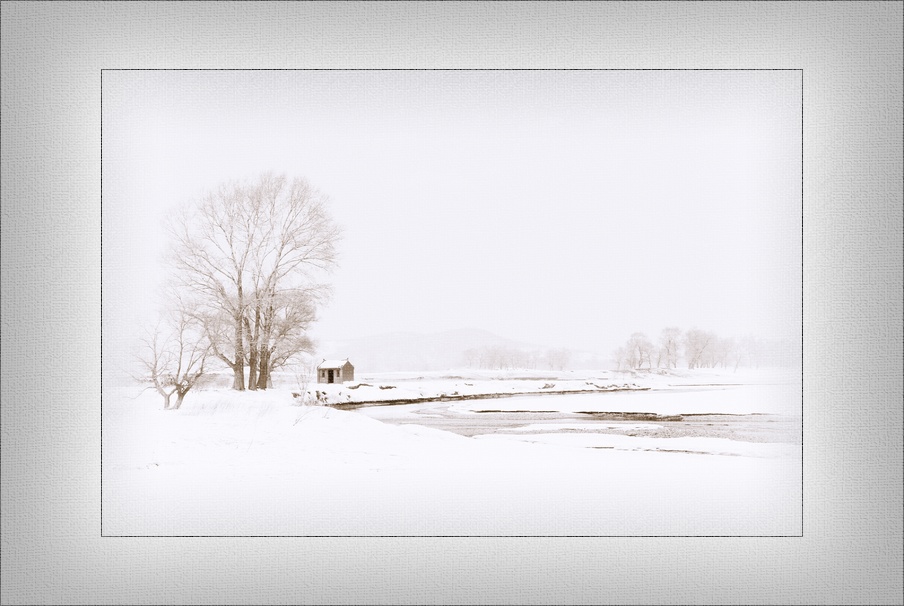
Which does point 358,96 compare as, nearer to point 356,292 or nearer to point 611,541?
point 356,292

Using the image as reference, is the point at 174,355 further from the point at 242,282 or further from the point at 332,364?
the point at 332,364

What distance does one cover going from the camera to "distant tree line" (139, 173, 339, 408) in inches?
129

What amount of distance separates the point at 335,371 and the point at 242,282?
0.49 meters

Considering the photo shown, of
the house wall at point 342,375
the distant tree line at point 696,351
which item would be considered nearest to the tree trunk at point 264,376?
the house wall at point 342,375

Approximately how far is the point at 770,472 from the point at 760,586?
45cm

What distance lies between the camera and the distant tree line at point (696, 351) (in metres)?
3.25

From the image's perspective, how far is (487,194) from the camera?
3.35 m

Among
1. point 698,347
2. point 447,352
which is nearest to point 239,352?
point 447,352

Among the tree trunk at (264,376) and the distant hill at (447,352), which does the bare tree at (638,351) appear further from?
the tree trunk at (264,376)

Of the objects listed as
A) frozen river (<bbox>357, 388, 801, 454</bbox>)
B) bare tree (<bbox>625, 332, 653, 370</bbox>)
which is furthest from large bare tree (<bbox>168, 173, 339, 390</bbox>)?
bare tree (<bbox>625, 332, 653, 370</bbox>)

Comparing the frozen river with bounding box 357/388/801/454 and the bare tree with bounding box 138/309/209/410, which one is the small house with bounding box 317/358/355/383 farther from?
the bare tree with bounding box 138/309/209/410

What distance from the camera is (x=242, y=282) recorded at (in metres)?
3.31

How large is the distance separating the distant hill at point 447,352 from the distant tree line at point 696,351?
0.14m

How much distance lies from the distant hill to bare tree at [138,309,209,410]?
46 cm
